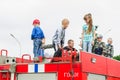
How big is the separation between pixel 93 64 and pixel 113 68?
4.86ft

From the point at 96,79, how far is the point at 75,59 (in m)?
0.89

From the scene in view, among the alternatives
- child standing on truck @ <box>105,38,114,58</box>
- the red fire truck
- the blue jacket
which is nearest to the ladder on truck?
the red fire truck

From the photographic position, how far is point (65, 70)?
28.9 ft

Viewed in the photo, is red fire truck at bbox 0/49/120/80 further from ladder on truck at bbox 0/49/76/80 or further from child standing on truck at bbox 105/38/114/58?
child standing on truck at bbox 105/38/114/58

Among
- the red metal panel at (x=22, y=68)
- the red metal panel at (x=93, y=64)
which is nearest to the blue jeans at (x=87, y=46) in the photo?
the red metal panel at (x=93, y=64)

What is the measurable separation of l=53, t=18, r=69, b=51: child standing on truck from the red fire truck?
966 mm

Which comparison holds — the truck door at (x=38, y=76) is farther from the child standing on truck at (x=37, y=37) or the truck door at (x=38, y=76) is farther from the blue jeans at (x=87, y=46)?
the blue jeans at (x=87, y=46)

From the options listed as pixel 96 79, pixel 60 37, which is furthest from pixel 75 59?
pixel 60 37

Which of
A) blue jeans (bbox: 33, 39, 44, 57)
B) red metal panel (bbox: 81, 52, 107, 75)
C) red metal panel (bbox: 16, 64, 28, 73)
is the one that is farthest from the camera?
blue jeans (bbox: 33, 39, 44, 57)

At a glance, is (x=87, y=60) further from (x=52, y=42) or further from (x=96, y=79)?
(x=52, y=42)

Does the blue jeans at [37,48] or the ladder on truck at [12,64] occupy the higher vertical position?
the blue jeans at [37,48]

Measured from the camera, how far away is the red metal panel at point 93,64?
870 centimetres

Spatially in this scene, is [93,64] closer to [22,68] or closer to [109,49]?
[22,68]

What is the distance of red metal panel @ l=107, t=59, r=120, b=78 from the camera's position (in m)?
10.1
